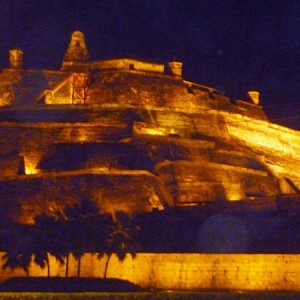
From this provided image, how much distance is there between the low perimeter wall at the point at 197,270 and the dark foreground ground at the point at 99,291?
61.5 inches

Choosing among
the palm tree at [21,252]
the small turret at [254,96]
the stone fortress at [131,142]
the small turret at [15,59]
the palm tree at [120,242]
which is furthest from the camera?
the small turret at [254,96]

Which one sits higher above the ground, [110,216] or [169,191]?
[169,191]

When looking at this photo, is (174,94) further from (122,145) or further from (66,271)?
(66,271)

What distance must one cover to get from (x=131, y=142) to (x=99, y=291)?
1559cm

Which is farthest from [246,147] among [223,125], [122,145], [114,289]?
[114,289]

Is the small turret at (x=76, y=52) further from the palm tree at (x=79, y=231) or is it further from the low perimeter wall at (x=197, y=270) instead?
the palm tree at (x=79, y=231)

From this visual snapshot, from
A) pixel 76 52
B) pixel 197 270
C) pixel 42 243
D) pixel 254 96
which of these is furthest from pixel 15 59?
pixel 197 270

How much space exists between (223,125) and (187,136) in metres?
3.69

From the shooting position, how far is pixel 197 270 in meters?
33.9

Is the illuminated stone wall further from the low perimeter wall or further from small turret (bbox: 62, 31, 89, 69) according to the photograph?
small turret (bbox: 62, 31, 89, 69)

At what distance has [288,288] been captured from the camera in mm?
32281

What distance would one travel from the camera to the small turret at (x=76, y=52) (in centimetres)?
5588

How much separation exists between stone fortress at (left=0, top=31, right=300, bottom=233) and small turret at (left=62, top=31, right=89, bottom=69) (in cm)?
6

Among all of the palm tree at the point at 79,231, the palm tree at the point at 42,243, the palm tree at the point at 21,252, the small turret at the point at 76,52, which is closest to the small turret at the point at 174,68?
the small turret at the point at 76,52
